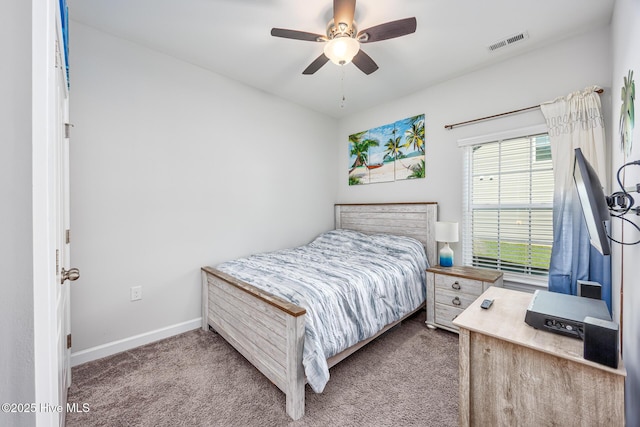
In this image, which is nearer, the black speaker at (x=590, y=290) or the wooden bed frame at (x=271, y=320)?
the black speaker at (x=590, y=290)

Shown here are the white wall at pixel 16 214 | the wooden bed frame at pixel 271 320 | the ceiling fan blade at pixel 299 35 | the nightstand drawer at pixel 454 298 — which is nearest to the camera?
the white wall at pixel 16 214

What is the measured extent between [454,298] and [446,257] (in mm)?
435

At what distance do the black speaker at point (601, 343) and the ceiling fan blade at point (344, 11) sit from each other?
6.59ft

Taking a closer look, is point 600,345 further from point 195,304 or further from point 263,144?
point 263,144

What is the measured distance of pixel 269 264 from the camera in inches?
99.8

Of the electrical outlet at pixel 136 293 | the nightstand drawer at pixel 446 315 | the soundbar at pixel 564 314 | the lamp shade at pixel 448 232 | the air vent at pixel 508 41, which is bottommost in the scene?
the nightstand drawer at pixel 446 315

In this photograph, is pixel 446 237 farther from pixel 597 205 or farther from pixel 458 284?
pixel 597 205

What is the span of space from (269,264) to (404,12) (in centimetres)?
236

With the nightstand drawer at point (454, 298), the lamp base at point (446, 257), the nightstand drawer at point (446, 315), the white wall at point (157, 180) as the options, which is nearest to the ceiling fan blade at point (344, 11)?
the white wall at point (157, 180)

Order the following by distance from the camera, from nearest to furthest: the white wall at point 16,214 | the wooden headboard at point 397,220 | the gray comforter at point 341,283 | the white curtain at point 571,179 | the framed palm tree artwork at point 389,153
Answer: the white wall at point 16,214 < the gray comforter at point 341,283 < the white curtain at point 571,179 < the wooden headboard at point 397,220 < the framed palm tree artwork at point 389,153

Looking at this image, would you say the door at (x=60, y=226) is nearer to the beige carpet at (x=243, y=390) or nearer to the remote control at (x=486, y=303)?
the beige carpet at (x=243, y=390)

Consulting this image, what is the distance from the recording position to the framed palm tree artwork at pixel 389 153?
10.5 ft

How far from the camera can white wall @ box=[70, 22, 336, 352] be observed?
2.05 meters

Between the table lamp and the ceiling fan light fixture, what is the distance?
180 cm
